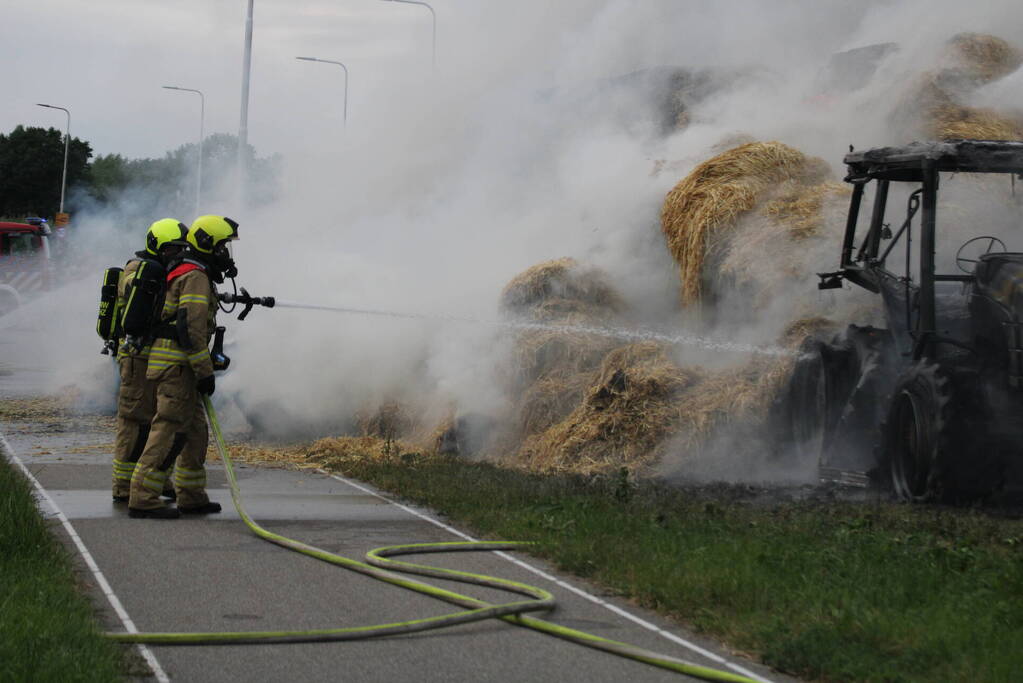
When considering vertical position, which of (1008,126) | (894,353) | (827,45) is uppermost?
(827,45)

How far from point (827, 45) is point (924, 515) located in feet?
46.2

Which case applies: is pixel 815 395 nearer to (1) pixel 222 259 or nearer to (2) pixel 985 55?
(1) pixel 222 259

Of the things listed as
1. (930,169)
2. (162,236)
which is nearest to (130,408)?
(162,236)

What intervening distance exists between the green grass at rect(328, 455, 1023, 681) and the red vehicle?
2950 centimetres

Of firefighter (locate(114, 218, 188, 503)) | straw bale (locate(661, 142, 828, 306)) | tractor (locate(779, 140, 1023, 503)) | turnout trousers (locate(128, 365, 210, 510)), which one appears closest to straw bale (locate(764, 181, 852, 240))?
straw bale (locate(661, 142, 828, 306))

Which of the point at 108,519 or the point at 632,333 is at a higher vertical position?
the point at 632,333

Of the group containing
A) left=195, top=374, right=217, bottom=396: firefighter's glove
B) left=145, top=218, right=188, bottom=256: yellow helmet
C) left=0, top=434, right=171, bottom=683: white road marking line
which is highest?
left=145, top=218, right=188, bottom=256: yellow helmet

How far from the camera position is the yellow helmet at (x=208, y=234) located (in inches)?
412

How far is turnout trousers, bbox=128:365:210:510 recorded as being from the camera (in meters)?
10.3

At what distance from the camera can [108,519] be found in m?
10.2

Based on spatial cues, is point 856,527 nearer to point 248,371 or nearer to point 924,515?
point 924,515

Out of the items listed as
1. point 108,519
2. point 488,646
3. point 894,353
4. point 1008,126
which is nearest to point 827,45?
point 1008,126

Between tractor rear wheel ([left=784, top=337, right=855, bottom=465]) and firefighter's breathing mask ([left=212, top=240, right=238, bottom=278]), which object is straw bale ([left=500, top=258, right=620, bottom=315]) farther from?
firefighter's breathing mask ([left=212, top=240, right=238, bottom=278])

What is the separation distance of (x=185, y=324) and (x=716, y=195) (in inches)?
240
